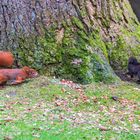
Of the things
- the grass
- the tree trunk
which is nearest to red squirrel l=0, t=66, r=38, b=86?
the grass

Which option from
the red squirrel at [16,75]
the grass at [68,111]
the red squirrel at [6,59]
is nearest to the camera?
the grass at [68,111]

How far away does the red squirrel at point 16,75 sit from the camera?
742 cm

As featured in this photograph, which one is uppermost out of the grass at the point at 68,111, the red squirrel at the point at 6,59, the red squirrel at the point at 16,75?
the red squirrel at the point at 6,59

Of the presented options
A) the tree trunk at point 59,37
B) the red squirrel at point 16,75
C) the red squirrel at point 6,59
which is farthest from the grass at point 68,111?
the red squirrel at point 6,59

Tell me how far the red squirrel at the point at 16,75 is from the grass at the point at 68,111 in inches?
4.0

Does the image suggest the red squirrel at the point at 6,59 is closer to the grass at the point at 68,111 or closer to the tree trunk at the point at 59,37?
the tree trunk at the point at 59,37

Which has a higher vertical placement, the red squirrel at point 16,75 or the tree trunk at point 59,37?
the tree trunk at point 59,37

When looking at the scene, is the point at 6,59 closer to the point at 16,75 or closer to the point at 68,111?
the point at 16,75

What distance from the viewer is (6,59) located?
25.1 ft

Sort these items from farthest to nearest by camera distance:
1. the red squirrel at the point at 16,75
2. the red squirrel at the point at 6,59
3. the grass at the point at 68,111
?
1. the red squirrel at the point at 6,59
2. the red squirrel at the point at 16,75
3. the grass at the point at 68,111

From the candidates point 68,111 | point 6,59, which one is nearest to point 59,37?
point 6,59

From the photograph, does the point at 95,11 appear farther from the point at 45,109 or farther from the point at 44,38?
the point at 45,109

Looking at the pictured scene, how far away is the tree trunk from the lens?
7777 mm

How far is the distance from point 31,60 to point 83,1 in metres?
1.21
